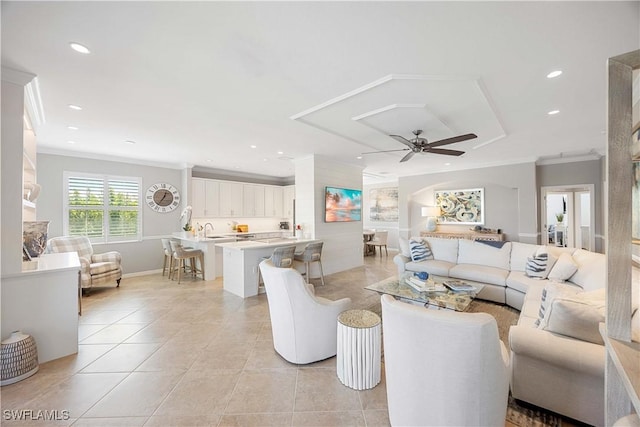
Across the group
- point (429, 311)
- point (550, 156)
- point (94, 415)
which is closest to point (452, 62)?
point (429, 311)

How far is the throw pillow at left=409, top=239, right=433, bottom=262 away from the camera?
4.93m

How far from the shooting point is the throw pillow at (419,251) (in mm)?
4930

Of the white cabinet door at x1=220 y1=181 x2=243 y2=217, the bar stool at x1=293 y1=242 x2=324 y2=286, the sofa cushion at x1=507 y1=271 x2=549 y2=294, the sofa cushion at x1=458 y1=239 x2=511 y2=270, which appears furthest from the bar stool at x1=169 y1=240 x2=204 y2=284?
the sofa cushion at x1=507 y1=271 x2=549 y2=294

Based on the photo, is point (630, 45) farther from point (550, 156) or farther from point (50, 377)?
point (50, 377)

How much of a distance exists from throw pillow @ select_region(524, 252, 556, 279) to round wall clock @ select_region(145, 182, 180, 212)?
24.1 feet

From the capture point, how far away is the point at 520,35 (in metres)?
1.83

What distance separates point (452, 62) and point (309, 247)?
3.53 m

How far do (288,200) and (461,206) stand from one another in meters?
5.41

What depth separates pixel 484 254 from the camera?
453 cm

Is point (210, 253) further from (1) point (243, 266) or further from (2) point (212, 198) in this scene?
(2) point (212, 198)

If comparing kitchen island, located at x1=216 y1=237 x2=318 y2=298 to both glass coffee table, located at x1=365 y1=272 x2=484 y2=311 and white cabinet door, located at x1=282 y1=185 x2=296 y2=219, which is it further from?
white cabinet door, located at x1=282 y1=185 x2=296 y2=219

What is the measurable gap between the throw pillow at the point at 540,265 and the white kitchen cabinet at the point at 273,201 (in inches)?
268

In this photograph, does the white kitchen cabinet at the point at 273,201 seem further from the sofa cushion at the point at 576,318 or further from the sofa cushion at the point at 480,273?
the sofa cushion at the point at 576,318

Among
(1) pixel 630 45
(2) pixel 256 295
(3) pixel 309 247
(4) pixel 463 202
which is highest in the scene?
(1) pixel 630 45
